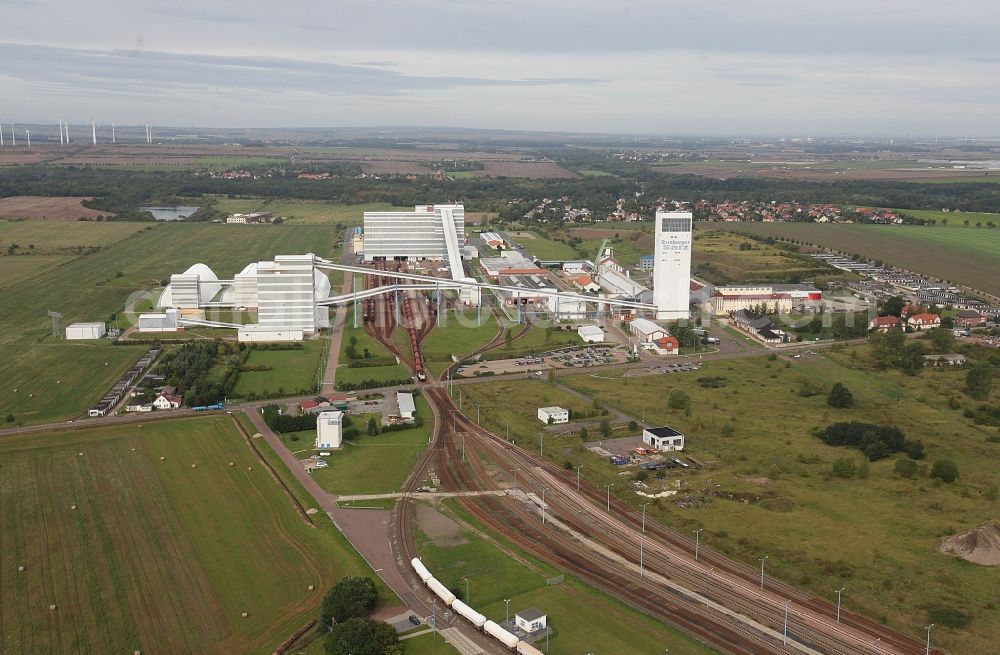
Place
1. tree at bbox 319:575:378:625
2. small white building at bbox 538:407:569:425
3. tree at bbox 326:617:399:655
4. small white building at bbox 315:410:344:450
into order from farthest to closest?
1. small white building at bbox 538:407:569:425
2. small white building at bbox 315:410:344:450
3. tree at bbox 319:575:378:625
4. tree at bbox 326:617:399:655

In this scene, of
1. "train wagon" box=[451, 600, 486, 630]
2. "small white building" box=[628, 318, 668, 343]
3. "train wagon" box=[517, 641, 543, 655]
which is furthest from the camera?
"small white building" box=[628, 318, 668, 343]

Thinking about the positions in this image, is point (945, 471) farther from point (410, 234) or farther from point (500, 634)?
point (410, 234)

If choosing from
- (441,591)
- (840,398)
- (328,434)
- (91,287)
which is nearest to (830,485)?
(840,398)

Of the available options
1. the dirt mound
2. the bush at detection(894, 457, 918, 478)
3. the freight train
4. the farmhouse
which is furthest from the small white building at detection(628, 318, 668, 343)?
the freight train

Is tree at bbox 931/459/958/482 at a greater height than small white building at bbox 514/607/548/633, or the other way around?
tree at bbox 931/459/958/482

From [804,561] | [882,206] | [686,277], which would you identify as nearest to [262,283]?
[686,277]

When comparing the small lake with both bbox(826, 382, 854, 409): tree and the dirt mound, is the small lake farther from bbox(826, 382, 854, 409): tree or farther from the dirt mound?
the dirt mound

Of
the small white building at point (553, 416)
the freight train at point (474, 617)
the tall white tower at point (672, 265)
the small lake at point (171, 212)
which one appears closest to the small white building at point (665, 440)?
the small white building at point (553, 416)
